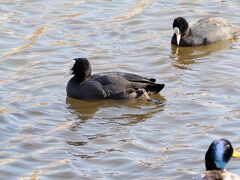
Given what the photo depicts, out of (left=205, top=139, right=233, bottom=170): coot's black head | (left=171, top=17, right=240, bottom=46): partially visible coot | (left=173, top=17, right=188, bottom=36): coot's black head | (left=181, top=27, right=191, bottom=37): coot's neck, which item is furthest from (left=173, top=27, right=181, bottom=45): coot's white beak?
(left=205, top=139, right=233, bottom=170): coot's black head

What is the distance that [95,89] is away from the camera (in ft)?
43.8

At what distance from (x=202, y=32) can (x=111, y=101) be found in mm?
3381

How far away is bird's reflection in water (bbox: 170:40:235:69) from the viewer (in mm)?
15129

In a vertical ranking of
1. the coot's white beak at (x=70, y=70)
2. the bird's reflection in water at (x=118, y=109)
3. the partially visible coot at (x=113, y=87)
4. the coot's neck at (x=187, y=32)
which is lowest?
the bird's reflection in water at (x=118, y=109)

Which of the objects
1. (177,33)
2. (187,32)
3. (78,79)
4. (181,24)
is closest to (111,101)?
(78,79)

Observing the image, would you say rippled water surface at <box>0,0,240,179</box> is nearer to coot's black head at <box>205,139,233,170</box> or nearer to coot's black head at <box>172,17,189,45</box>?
coot's black head at <box>172,17,189,45</box>

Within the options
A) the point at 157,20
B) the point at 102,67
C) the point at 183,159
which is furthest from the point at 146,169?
the point at 157,20

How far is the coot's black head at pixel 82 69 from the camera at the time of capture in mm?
13602

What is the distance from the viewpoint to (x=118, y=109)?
13.1 metres

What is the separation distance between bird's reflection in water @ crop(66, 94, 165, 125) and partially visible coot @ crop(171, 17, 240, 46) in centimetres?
274

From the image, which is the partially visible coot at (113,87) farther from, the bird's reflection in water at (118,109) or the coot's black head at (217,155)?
the coot's black head at (217,155)

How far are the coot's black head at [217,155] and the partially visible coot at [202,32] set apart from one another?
6.15m

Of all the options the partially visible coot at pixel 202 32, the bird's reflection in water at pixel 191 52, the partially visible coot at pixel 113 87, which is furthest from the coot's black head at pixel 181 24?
the partially visible coot at pixel 113 87

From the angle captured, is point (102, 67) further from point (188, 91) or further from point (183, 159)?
point (183, 159)
